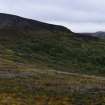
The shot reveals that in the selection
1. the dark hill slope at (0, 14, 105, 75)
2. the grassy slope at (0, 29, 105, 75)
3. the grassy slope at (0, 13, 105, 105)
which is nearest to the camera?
the grassy slope at (0, 13, 105, 105)

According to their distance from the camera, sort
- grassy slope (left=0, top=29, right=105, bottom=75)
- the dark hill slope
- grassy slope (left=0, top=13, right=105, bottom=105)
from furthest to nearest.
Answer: the dark hill slope
grassy slope (left=0, top=29, right=105, bottom=75)
grassy slope (left=0, top=13, right=105, bottom=105)

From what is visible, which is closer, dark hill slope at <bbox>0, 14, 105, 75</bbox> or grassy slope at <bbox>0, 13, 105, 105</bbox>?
grassy slope at <bbox>0, 13, 105, 105</bbox>

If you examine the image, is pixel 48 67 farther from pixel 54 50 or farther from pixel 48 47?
pixel 48 47

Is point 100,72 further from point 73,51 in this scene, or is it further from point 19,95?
point 19,95

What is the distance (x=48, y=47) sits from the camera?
10550 centimetres

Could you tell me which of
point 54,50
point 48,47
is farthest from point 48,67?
point 48,47

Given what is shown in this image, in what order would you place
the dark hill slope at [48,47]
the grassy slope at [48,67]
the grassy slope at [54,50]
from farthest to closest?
the dark hill slope at [48,47]
the grassy slope at [54,50]
the grassy slope at [48,67]

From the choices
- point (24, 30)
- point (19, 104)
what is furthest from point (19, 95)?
point (24, 30)

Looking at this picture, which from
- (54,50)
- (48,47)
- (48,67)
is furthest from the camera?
(48,47)

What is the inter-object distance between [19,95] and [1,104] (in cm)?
385

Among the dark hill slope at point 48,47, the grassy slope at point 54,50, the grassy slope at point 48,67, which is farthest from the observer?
the dark hill slope at point 48,47

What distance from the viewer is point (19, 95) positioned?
129 feet

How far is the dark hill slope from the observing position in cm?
8500

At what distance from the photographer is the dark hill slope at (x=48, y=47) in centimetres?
8500
